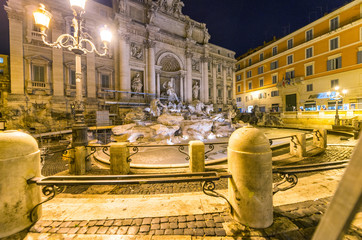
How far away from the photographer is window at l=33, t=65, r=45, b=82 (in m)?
13.5

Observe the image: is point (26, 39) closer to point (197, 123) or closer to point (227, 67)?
point (197, 123)

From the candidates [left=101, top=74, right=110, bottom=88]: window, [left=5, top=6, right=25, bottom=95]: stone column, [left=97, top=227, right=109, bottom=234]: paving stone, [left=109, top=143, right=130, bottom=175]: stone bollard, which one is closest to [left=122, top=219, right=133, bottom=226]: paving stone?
[left=97, top=227, right=109, bottom=234]: paving stone

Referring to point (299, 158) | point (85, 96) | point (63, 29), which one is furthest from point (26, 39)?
point (299, 158)

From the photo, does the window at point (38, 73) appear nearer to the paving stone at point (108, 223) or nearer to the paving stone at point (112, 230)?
the paving stone at point (108, 223)

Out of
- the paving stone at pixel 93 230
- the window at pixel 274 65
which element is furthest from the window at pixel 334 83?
the paving stone at pixel 93 230

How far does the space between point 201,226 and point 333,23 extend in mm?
33124

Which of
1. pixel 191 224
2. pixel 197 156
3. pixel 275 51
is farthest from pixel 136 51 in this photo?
pixel 275 51

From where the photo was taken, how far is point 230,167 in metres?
2.18

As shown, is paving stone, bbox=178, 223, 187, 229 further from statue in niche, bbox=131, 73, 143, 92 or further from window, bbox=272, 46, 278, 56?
window, bbox=272, 46, 278, 56

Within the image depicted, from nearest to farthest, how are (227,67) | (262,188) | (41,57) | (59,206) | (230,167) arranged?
(262,188) < (230,167) < (59,206) < (41,57) < (227,67)

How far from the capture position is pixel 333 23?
2048 centimetres

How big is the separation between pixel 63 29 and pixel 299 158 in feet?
74.9

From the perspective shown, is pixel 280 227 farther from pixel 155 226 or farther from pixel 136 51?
pixel 136 51

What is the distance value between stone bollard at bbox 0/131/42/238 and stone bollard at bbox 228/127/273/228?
3136 mm
